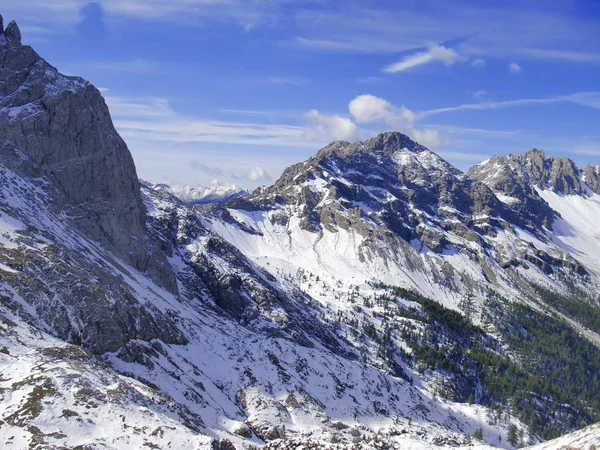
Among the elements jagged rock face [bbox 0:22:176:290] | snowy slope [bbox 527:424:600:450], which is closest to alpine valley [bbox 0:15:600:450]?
snowy slope [bbox 527:424:600:450]

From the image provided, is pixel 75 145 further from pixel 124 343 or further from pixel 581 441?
pixel 581 441

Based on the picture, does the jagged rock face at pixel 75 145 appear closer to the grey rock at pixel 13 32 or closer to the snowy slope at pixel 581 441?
the grey rock at pixel 13 32

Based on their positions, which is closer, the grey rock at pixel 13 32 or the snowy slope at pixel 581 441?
the snowy slope at pixel 581 441

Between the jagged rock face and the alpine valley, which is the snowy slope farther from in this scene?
the jagged rock face

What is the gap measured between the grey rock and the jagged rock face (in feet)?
0.09

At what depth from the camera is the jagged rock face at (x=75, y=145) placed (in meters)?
121

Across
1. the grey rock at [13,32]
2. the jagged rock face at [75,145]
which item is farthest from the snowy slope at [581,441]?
the grey rock at [13,32]

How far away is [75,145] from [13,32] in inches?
1700

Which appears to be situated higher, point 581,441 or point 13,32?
point 13,32

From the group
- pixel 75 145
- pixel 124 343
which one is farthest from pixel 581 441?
pixel 75 145

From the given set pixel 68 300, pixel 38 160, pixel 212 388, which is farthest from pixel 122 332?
pixel 38 160

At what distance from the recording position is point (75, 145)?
129 meters

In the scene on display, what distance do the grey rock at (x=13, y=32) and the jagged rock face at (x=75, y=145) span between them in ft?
0.09

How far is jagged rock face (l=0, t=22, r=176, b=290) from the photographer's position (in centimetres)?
12106
